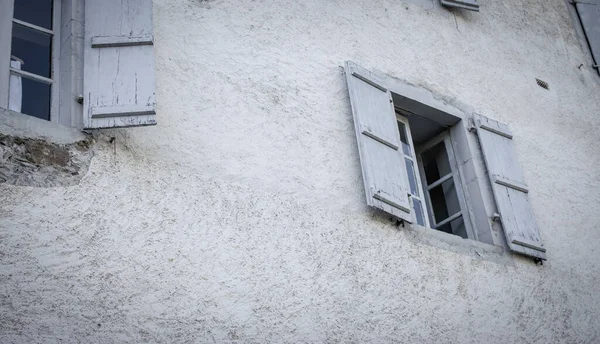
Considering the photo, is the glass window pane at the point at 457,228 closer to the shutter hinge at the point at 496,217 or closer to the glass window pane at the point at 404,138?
the shutter hinge at the point at 496,217

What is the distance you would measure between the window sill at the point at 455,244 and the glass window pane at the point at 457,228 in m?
0.30

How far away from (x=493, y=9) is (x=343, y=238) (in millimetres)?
3371

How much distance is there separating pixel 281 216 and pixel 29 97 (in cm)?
155

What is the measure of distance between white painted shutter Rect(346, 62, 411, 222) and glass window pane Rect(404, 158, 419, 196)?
39 centimetres

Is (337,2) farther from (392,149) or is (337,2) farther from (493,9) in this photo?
(493,9)

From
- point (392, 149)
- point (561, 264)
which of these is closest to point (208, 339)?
point (392, 149)

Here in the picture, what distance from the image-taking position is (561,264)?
5797 millimetres

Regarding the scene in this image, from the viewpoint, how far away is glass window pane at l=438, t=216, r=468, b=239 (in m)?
5.80

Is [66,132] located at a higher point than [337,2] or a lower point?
lower

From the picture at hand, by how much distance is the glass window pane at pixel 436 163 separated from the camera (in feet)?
20.2

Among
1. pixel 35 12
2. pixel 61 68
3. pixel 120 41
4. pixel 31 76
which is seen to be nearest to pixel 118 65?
pixel 120 41

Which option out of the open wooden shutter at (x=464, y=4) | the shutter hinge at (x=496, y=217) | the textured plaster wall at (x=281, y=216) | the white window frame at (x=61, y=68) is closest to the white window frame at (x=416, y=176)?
the textured plaster wall at (x=281, y=216)

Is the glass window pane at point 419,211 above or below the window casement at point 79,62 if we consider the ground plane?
below

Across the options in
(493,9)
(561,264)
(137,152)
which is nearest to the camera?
(137,152)
